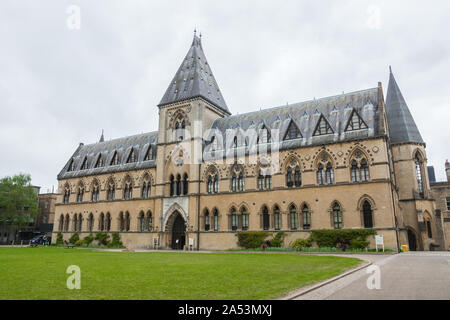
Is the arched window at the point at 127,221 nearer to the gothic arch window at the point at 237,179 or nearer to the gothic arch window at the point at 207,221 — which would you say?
the gothic arch window at the point at 207,221

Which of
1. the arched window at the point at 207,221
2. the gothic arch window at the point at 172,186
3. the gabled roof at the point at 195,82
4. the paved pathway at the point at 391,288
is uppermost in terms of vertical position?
the gabled roof at the point at 195,82

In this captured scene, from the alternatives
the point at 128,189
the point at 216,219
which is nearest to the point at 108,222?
the point at 128,189

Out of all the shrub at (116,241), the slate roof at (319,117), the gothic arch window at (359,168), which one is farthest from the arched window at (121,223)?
the gothic arch window at (359,168)

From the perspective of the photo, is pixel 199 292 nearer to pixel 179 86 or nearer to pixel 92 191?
pixel 179 86

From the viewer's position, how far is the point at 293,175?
35812 mm

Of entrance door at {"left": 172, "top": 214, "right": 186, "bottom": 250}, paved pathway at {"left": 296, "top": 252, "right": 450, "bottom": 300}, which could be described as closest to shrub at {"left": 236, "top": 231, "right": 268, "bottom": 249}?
entrance door at {"left": 172, "top": 214, "right": 186, "bottom": 250}

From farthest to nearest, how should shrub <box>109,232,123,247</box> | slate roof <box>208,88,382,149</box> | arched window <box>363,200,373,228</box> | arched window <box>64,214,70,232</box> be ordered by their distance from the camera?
1. arched window <box>64,214,70,232</box>
2. shrub <box>109,232,123,247</box>
3. slate roof <box>208,88,382,149</box>
4. arched window <box>363,200,373,228</box>

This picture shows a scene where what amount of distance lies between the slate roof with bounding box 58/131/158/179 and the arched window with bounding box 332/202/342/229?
2419cm

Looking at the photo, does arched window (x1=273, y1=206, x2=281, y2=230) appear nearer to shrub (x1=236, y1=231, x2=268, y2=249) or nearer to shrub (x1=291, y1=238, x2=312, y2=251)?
shrub (x1=236, y1=231, x2=268, y2=249)

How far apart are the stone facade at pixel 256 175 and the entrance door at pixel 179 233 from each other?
12 centimetres

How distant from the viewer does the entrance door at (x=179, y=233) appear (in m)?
42.1

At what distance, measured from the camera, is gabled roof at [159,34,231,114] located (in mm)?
44719

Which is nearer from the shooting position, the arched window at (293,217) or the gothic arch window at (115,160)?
the arched window at (293,217)

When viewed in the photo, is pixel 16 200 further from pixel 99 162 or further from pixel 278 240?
pixel 278 240
